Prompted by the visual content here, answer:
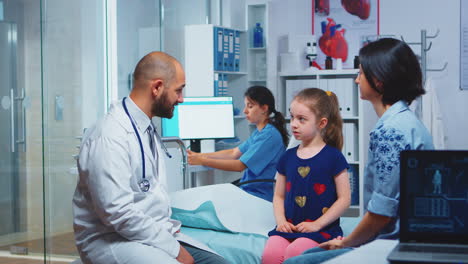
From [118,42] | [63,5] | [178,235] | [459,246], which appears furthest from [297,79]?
[459,246]

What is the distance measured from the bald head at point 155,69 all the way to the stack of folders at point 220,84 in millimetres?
3317

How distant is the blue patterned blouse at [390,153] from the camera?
6.16 feet

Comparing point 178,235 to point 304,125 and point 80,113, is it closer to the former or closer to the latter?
point 304,125

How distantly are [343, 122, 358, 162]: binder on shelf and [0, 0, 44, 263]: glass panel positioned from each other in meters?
2.69

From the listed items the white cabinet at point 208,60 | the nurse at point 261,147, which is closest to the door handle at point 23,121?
the nurse at point 261,147

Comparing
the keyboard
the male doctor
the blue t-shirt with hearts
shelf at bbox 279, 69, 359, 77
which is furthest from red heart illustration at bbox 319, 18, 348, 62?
the keyboard

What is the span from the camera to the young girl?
2.78m

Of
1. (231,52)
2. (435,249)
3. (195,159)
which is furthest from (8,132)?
(435,249)

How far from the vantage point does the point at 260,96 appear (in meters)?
4.25

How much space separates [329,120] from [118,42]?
113 inches

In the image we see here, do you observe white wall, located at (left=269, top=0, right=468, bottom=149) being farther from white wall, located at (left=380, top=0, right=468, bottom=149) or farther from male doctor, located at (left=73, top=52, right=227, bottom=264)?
male doctor, located at (left=73, top=52, right=227, bottom=264)

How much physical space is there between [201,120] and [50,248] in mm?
1442

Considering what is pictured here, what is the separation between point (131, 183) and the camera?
224 cm

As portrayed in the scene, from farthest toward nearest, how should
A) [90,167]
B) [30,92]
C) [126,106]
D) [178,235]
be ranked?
[30,92]
[178,235]
[126,106]
[90,167]
